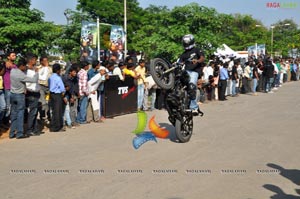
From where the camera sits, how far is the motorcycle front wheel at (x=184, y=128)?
26.5ft

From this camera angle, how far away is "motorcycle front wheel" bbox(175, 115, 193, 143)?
809 centimetres

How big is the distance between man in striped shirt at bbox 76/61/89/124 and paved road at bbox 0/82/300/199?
58 centimetres

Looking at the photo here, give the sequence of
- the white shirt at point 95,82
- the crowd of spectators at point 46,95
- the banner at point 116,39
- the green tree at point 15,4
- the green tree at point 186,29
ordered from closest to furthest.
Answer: the crowd of spectators at point 46,95 < the white shirt at point 95,82 < the green tree at point 186,29 < the banner at point 116,39 < the green tree at point 15,4

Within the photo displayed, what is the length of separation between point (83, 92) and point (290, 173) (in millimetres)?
6100

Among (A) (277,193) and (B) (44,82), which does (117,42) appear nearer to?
(B) (44,82)

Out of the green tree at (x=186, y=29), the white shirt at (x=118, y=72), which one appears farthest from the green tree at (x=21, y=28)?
the white shirt at (x=118, y=72)

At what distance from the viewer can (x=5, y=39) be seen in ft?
65.7

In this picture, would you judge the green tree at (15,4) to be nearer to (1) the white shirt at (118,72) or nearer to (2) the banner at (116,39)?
(2) the banner at (116,39)

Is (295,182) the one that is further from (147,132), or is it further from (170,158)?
(147,132)

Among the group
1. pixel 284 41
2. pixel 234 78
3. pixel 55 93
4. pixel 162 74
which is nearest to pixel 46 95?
pixel 55 93

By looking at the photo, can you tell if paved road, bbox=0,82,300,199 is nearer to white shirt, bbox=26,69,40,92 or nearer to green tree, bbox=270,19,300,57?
white shirt, bbox=26,69,40,92

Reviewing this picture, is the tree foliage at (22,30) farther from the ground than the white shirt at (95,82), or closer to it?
farther from the ground

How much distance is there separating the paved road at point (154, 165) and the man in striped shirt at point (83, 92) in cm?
58

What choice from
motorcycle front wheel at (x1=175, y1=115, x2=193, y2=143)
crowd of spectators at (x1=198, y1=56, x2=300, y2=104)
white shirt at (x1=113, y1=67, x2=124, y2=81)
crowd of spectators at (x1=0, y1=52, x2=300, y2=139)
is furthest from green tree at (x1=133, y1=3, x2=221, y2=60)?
motorcycle front wheel at (x1=175, y1=115, x2=193, y2=143)
